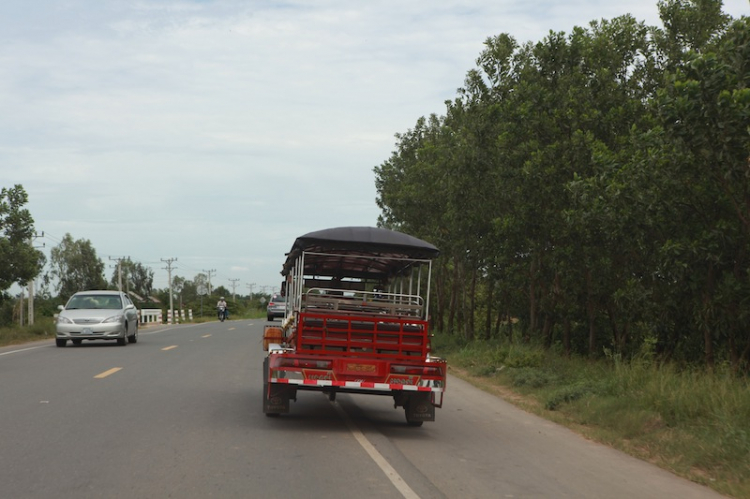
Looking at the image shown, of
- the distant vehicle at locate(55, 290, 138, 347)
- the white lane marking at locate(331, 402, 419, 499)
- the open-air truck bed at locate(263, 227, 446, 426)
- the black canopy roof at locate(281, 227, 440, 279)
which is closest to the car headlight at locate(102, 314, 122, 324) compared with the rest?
the distant vehicle at locate(55, 290, 138, 347)

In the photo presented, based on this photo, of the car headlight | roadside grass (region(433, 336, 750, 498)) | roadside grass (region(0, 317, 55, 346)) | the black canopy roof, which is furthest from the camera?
roadside grass (region(0, 317, 55, 346))

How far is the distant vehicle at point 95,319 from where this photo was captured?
926 inches

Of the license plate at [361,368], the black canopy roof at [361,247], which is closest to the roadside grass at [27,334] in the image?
the black canopy roof at [361,247]

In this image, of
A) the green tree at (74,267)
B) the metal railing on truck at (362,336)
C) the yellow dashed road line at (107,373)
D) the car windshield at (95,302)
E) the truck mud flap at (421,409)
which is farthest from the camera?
the green tree at (74,267)

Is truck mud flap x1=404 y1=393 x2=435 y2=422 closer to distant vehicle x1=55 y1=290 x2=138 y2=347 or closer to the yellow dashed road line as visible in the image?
the yellow dashed road line

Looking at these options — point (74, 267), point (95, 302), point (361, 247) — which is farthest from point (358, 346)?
point (74, 267)

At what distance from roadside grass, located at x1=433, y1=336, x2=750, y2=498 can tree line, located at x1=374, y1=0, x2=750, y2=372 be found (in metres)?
1.72

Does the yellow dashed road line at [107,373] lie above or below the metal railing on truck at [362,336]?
below

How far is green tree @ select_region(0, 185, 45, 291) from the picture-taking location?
97.0 ft

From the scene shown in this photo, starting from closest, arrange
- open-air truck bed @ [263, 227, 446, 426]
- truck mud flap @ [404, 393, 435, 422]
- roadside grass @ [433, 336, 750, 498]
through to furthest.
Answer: roadside grass @ [433, 336, 750, 498] < open-air truck bed @ [263, 227, 446, 426] < truck mud flap @ [404, 393, 435, 422]

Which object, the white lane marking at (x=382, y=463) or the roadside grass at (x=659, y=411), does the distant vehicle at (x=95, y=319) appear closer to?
the roadside grass at (x=659, y=411)

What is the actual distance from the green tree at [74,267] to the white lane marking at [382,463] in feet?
330

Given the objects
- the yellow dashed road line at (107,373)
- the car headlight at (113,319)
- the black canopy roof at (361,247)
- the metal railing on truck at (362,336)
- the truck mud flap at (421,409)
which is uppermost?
the black canopy roof at (361,247)

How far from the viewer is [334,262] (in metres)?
12.8
